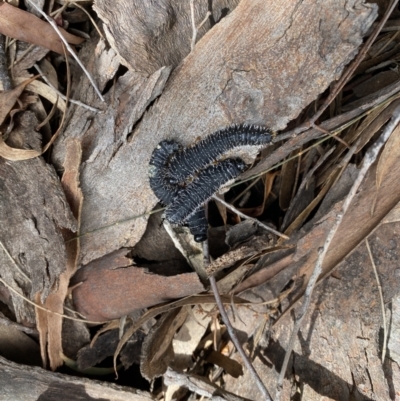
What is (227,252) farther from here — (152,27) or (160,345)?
(152,27)

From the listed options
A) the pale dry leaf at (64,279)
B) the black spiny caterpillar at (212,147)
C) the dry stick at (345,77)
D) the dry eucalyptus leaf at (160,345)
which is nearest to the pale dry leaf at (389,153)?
the dry stick at (345,77)

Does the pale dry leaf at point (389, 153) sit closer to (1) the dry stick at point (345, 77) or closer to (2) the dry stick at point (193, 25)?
(1) the dry stick at point (345, 77)

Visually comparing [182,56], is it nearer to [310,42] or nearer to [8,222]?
[310,42]

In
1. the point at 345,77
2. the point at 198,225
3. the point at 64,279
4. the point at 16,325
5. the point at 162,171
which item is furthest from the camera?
the point at 16,325

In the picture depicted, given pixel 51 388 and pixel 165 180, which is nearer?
pixel 165 180

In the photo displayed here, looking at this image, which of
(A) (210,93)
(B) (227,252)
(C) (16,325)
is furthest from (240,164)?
(C) (16,325)

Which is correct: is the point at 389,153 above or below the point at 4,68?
below
